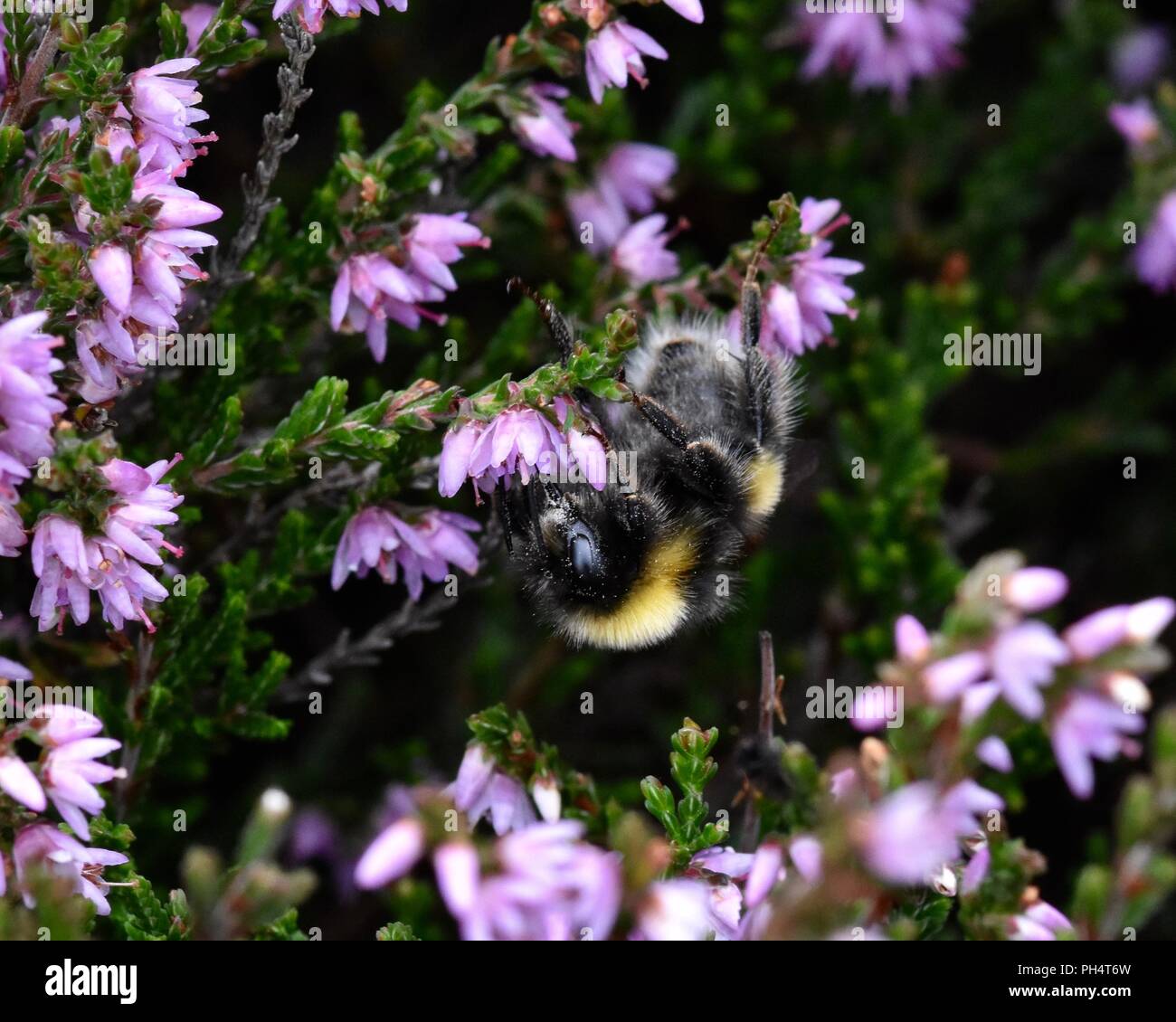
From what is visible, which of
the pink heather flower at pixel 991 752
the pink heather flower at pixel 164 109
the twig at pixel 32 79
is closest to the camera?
the pink heather flower at pixel 991 752

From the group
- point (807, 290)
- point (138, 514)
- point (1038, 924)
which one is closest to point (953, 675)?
point (1038, 924)

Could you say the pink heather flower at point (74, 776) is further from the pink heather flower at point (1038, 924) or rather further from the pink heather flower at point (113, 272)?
the pink heather flower at point (1038, 924)

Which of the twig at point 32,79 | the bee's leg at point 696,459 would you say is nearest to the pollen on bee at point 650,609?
the bee's leg at point 696,459

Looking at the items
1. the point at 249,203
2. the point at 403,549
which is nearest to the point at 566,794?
the point at 403,549

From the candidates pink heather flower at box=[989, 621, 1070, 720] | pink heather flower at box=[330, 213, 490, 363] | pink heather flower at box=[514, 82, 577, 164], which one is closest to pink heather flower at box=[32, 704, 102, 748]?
pink heather flower at box=[330, 213, 490, 363]

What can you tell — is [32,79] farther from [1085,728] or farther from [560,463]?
[1085,728]
